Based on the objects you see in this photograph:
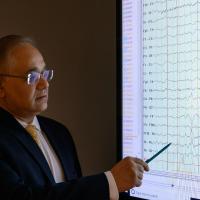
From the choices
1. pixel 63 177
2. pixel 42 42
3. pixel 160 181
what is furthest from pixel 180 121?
pixel 42 42

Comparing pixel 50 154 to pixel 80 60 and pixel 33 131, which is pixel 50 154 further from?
pixel 80 60

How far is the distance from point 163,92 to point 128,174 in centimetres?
33

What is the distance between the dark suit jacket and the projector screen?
0.27 metres

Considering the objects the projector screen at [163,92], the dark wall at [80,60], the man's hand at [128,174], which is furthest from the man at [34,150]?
the dark wall at [80,60]

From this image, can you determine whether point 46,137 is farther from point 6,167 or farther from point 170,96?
point 170,96

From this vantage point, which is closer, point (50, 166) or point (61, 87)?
point (50, 166)

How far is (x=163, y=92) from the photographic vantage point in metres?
1.47

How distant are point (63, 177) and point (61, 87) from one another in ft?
2.04

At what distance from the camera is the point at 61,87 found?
2.05 m

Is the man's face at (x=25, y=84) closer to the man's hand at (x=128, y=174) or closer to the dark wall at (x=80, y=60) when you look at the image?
the man's hand at (x=128, y=174)

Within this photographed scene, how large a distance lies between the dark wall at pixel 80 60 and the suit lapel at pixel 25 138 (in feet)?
1.71

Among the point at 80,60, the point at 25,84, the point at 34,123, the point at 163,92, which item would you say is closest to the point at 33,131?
the point at 34,123

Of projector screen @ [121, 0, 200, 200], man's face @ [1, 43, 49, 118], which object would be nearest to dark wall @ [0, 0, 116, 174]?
projector screen @ [121, 0, 200, 200]

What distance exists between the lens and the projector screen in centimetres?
137
